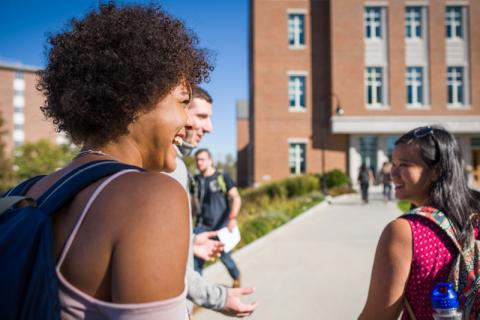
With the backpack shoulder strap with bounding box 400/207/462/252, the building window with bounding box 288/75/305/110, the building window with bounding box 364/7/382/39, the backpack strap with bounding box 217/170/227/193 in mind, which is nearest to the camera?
the backpack shoulder strap with bounding box 400/207/462/252

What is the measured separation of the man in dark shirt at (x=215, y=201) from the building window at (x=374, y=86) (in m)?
27.6

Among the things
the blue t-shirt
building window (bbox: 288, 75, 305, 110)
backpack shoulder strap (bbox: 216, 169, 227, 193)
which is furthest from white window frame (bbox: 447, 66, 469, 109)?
the blue t-shirt

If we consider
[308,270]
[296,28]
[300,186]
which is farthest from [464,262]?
[296,28]

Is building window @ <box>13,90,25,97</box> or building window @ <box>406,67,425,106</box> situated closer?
building window @ <box>406,67,425,106</box>

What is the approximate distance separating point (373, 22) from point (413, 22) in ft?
9.77

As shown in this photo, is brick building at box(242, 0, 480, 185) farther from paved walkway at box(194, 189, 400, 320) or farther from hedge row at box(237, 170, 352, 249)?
paved walkway at box(194, 189, 400, 320)

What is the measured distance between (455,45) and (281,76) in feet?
43.3

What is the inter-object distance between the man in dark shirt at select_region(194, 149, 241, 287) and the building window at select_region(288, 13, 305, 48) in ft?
92.1

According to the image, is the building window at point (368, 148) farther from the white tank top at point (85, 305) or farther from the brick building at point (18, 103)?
the brick building at point (18, 103)

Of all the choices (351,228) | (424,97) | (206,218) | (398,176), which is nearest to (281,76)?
(424,97)

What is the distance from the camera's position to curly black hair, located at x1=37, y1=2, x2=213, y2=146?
1.31m

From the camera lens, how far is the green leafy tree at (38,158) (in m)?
67.2

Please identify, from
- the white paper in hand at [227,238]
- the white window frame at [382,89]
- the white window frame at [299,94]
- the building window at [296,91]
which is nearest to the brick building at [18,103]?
the building window at [296,91]

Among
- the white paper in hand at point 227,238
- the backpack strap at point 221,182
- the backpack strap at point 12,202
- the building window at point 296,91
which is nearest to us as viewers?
the backpack strap at point 12,202
